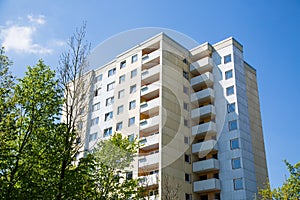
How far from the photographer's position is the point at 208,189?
34.9 metres

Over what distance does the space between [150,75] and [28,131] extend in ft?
89.4

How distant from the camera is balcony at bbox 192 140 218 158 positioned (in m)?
36.9

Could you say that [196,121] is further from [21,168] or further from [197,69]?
[21,168]

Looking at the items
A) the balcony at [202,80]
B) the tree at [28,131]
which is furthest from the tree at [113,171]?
the balcony at [202,80]

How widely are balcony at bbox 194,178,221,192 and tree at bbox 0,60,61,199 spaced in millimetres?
23742

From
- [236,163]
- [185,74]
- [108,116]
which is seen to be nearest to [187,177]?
[236,163]

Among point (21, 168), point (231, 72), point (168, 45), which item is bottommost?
point (21, 168)

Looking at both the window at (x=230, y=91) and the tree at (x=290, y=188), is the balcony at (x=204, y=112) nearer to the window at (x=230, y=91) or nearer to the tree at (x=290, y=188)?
the window at (x=230, y=91)

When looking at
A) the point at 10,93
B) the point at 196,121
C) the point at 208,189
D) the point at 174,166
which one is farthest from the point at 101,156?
the point at 196,121

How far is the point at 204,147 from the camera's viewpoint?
37.1m

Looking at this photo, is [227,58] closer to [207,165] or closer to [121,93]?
[207,165]

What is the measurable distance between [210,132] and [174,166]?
624 centimetres

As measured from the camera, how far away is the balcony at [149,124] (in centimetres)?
3660

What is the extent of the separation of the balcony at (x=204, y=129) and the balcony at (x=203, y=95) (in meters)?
3.88
